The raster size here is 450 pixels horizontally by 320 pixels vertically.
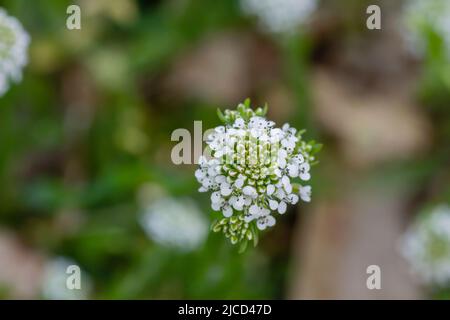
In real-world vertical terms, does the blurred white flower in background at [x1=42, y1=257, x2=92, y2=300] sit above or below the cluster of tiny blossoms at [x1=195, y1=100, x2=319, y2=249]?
below

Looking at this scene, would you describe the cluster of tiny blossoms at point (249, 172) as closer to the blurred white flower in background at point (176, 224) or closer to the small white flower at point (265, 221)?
the small white flower at point (265, 221)

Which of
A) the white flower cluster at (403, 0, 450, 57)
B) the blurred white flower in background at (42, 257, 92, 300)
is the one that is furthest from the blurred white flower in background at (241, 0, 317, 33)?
the blurred white flower in background at (42, 257, 92, 300)

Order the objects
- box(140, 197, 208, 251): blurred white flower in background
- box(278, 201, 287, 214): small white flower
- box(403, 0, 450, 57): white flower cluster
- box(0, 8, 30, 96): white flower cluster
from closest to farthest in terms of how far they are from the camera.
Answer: box(278, 201, 287, 214): small white flower
box(0, 8, 30, 96): white flower cluster
box(140, 197, 208, 251): blurred white flower in background
box(403, 0, 450, 57): white flower cluster

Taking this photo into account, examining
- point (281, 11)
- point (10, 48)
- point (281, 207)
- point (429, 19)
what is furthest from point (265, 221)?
point (429, 19)

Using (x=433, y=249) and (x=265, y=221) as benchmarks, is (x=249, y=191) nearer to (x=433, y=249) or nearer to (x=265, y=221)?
(x=265, y=221)

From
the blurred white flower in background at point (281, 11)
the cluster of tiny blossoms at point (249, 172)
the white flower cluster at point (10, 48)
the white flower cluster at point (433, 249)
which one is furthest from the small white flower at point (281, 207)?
the blurred white flower in background at point (281, 11)

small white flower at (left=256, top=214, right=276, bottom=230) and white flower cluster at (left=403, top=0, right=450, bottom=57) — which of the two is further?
white flower cluster at (left=403, top=0, right=450, bottom=57)

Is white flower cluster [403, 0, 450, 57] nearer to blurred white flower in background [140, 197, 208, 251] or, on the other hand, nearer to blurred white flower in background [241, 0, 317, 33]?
blurred white flower in background [241, 0, 317, 33]
